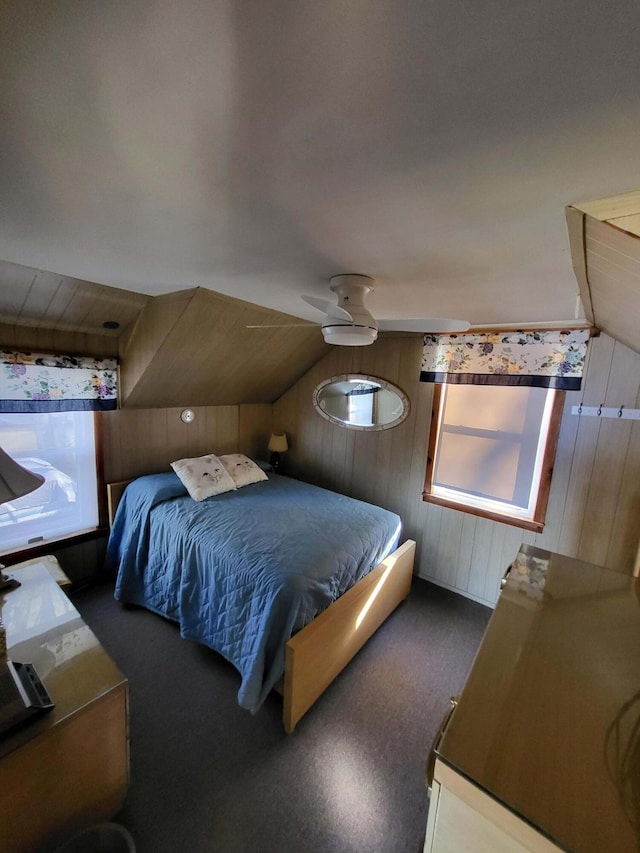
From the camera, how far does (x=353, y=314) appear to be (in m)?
1.56

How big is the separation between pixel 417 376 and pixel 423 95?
8.17ft

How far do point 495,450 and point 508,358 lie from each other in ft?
2.41

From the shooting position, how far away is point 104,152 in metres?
0.79

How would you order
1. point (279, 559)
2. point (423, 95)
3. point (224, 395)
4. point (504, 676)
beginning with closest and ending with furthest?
Result: point (423, 95) → point (504, 676) → point (279, 559) → point (224, 395)

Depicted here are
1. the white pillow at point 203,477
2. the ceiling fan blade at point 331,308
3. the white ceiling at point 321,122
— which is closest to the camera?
the white ceiling at point 321,122

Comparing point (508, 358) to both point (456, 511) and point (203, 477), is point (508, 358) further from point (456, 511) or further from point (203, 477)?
point (203, 477)

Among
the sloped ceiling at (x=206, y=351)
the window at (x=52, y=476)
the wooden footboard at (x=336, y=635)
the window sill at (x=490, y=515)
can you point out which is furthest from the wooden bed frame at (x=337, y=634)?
the window at (x=52, y=476)

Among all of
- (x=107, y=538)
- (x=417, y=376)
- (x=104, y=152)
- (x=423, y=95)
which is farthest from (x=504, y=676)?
(x=107, y=538)

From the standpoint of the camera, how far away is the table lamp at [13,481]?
122cm

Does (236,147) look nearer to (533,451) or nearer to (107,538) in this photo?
(533,451)

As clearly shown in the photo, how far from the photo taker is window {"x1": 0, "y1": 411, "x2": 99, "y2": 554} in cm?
233

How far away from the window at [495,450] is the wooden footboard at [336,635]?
779mm

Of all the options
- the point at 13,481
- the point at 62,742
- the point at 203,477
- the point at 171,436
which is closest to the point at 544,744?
the point at 62,742

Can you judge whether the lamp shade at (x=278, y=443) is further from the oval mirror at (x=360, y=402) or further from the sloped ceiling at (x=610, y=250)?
the sloped ceiling at (x=610, y=250)
